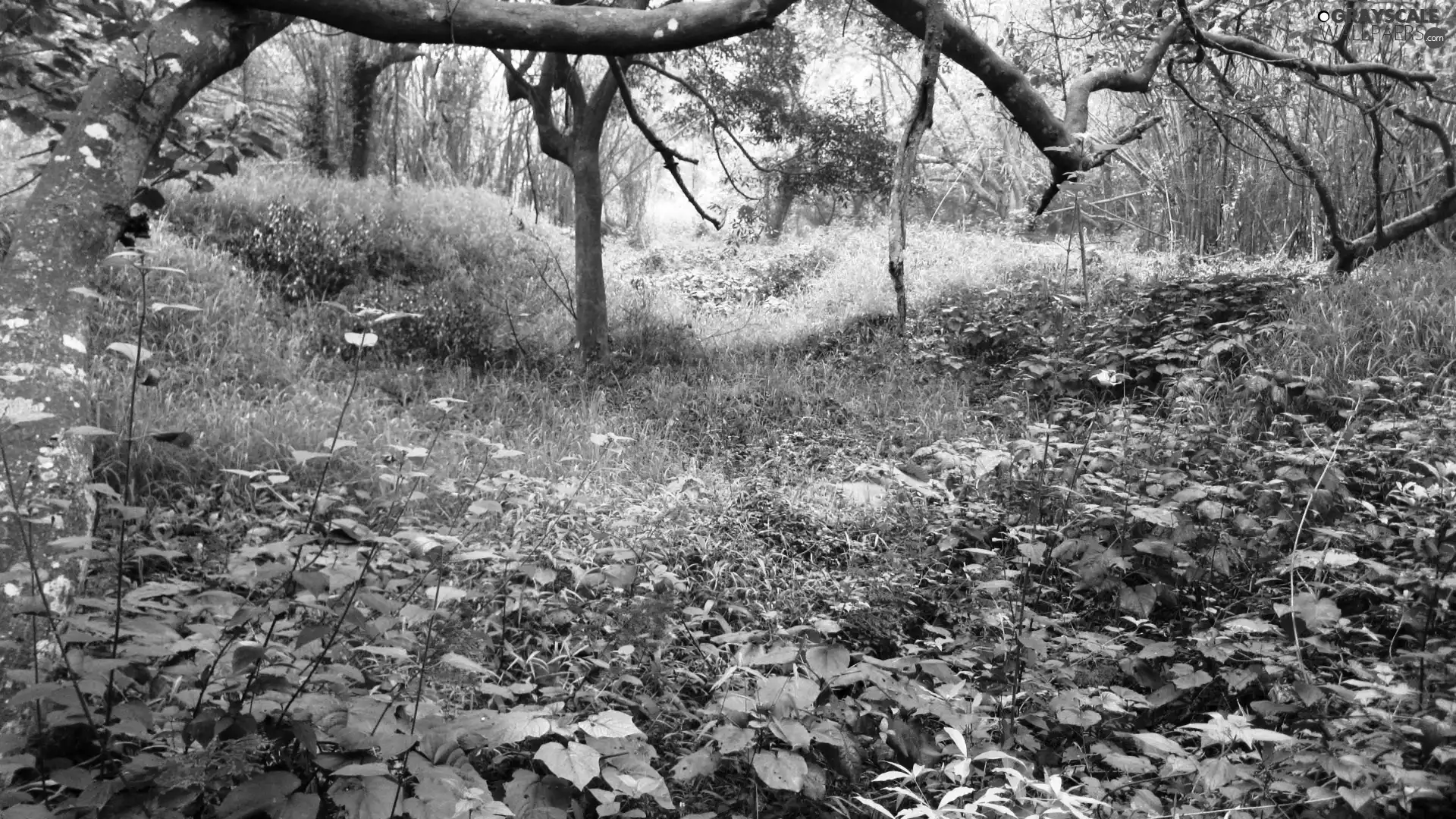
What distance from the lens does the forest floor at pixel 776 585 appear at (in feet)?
6.64

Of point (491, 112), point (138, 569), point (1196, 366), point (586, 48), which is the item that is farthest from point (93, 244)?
point (491, 112)

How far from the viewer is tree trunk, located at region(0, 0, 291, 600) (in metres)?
2.59

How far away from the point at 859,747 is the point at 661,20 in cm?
372

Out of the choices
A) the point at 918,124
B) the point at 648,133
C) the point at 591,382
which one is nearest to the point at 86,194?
the point at 648,133

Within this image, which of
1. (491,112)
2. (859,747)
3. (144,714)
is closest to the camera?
(144,714)

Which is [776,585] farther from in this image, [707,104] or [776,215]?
[776,215]

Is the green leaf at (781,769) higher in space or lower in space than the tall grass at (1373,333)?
lower

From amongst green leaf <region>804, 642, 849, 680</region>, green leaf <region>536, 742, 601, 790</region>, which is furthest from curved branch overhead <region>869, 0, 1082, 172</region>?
green leaf <region>536, 742, 601, 790</region>

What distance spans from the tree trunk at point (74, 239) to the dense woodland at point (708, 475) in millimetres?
16

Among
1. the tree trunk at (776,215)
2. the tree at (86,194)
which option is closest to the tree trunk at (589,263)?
the tree at (86,194)

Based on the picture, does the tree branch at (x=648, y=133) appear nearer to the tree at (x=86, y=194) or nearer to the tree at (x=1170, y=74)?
the tree at (x=86, y=194)

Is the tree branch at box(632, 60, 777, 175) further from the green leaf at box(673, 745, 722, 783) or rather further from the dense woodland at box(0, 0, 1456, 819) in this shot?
the green leaf at box(673, 745, 722, 783)

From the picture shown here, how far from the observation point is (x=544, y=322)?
843 cm

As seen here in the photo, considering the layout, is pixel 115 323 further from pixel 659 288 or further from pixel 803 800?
pixel 659 288
